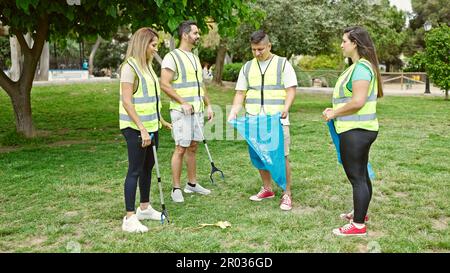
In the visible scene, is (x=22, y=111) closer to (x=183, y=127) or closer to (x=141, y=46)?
(x=183, y=127)

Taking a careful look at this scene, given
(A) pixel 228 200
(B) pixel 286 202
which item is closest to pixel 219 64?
(A) pixel 228 200

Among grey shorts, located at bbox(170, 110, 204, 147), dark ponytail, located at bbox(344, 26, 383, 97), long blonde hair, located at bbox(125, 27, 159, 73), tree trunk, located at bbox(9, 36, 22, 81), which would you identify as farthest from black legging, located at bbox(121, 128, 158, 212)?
tree trunk, located at bbox(9, 36, 22, 81)

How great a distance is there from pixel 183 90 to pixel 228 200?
4.23ft

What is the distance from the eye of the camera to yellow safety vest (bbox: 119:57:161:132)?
435 cm

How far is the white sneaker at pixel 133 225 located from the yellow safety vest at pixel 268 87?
1657mm

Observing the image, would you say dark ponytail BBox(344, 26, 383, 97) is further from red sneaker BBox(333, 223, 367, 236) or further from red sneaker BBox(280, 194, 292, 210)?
red sneaker BBox(280, 194, 292, 210)

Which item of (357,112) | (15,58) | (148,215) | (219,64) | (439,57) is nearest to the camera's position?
(357,112)

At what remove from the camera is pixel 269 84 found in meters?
5.14

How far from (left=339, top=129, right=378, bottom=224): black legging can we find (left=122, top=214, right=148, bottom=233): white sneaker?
72.5 inches

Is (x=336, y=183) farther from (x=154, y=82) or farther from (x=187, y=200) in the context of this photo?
(x=154, y=82)

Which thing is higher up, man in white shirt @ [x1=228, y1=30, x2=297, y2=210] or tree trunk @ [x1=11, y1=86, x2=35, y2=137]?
man in white shirt @ [x1=228, y1=30, x2=297, y2=210]

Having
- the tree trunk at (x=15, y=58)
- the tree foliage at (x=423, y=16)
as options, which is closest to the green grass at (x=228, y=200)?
the tree trunk at (x=15, y=58)

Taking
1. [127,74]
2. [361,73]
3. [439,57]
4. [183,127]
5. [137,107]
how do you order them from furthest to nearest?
[439,57]
[183,127]
[137,107]
[127,74]
[361,73]

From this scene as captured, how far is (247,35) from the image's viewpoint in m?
15.7
